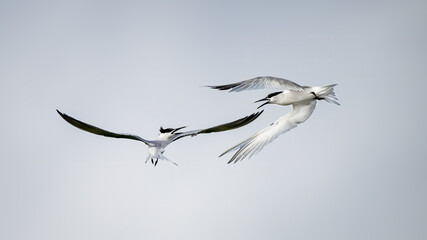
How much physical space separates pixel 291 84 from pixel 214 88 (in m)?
1.50

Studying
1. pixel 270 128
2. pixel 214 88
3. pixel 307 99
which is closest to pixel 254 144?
pixel 270 128

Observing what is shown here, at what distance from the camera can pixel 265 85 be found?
33.5ft

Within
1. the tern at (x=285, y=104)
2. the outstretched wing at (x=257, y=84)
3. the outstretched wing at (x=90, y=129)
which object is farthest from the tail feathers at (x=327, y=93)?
the outstretched wing at (x=90, y=129)

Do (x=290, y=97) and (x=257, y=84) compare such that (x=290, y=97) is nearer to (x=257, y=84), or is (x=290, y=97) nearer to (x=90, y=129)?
(x=257, y=84)

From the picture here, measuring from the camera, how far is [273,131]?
40.4ft

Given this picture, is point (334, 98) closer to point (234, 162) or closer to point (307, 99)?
point (307, 99)

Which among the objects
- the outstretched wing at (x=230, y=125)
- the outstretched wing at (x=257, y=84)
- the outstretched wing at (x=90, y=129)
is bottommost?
the outstretched wing at (x=90, y=129)

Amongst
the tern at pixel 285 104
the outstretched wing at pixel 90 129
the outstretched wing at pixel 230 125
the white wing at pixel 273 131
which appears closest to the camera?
the outstretched wing at pixel 90 129

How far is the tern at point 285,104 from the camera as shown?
11.2 meters

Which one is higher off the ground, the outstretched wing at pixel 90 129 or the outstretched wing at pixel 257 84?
the outstretched wing at pixel 257 84

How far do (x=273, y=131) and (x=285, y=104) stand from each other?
0.85 meters

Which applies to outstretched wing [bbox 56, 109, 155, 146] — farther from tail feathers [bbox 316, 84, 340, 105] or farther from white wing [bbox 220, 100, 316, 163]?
tail feathers [bbox 316, 84, 340, 105]

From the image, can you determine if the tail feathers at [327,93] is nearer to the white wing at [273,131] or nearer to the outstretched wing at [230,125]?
the white wing at [273,131]

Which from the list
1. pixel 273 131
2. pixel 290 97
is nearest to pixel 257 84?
pixel 290 97
